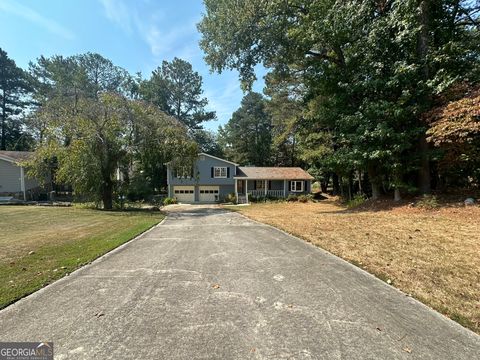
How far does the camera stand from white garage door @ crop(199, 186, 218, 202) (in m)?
30.6

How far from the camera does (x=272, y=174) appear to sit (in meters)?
31.8

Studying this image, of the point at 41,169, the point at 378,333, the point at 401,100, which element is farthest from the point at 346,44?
the point at 41,169

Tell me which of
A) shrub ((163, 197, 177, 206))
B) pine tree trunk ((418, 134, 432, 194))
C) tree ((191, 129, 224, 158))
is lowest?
shrub ((163, 197, 177, 206))

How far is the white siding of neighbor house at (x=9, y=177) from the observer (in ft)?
85.4

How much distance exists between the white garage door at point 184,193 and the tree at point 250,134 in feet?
57.2

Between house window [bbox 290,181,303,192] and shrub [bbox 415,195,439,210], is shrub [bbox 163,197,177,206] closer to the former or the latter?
house window [bbox 290,181,303,192]

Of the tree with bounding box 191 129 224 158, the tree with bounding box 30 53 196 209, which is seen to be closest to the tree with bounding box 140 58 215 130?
the tree with bounding box 191 129 224 158

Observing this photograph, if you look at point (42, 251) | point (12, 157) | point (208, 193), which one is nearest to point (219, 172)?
point (208, 193)

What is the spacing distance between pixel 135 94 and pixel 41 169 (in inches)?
1232

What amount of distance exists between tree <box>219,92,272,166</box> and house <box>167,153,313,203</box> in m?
14.2

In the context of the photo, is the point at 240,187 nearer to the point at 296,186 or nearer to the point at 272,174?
the point at 272,174

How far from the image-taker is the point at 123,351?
262 cm

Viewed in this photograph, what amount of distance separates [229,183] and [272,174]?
5.10 meters

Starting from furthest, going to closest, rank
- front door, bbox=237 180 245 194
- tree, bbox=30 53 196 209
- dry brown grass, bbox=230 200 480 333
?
front door, bbox=237 180 245 194, tree, bbox=30 53 196 209, dry brown grass, bbox=230 200 480 333
